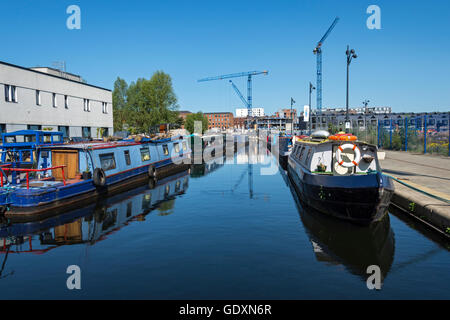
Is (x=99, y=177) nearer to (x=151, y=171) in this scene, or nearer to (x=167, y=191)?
(x=167, y=191)

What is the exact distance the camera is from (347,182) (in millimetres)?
11117

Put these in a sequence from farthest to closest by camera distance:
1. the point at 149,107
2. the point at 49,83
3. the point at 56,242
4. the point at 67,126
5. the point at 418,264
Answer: the point at 149,107
the point at 67,126
the point at 49,83
the point at 56,242
the point at 418,264

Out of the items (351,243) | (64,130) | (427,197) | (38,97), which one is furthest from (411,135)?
(38,97)

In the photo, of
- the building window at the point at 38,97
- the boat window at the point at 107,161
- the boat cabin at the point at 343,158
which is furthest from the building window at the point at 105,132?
the boat cabin at the point at 343,158

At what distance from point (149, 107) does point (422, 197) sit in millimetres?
67240

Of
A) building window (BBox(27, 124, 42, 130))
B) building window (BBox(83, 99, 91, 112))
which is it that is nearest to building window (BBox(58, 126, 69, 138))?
building window (BBox(27, 124, 42, 130))

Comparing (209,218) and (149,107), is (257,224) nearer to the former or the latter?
(209,218)

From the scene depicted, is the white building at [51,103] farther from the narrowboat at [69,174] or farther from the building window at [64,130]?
the narrowboat at [69,174]

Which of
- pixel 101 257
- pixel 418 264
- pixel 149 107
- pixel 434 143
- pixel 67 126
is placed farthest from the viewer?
pixel 149 107

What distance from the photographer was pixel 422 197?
40.2 ft

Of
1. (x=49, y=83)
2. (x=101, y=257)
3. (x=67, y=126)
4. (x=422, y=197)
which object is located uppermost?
(x=49, y=83)

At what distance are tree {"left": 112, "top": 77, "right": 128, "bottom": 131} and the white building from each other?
44.4m

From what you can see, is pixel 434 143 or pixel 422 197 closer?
pixel 422 197

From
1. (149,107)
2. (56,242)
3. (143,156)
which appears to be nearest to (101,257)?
(56,242)
